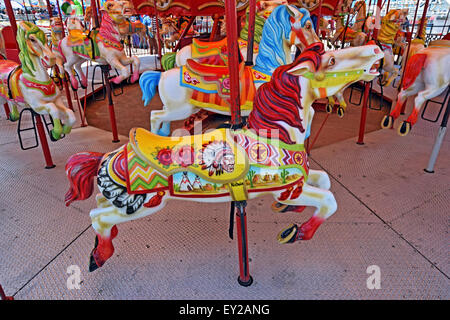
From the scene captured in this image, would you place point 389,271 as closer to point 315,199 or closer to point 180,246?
point 315,199

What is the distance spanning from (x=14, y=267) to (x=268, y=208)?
167 cm

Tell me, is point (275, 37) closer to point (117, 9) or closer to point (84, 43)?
point (117, 9)

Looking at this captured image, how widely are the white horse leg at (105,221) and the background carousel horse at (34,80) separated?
5.60 ft

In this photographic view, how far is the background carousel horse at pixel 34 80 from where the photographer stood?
2502mm

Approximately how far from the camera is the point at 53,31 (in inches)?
215

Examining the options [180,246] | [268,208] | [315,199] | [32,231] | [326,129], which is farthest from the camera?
[326,129]

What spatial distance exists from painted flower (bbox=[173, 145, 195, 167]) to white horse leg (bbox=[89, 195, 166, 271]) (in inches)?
9.3

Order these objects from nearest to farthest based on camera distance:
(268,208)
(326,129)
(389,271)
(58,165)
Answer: (389,271), (268,208), (58,165), (326,129)

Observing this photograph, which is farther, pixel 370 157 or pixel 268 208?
pixel 370 157

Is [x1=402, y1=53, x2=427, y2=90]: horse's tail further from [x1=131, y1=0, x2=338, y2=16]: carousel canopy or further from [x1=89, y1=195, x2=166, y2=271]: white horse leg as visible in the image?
[x1=89, y1=195, x2=166, y2=271]: white horse leg

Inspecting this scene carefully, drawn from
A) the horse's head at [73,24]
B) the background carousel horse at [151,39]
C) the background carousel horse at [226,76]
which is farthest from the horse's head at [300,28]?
the background carousel horse at [151,39]

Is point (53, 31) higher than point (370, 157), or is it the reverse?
point (53, 31)

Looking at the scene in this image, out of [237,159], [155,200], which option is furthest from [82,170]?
[237,159]
